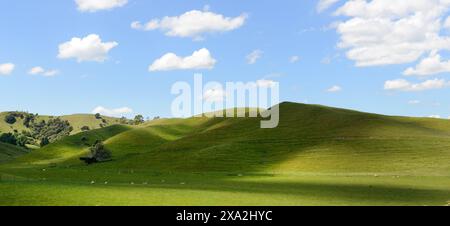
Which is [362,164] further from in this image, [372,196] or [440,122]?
[440,122]

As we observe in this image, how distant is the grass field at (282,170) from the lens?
4631 centimetres

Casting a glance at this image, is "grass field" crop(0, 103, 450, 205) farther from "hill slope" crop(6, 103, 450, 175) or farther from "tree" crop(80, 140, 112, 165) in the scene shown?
"tree" crop(80, 140, 112, 165)

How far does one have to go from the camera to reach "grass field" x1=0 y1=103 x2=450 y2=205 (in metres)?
46.3

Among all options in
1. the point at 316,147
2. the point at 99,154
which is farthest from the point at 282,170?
the point at 99,154

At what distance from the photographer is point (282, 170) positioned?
104500 mm

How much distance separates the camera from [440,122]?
505 ft

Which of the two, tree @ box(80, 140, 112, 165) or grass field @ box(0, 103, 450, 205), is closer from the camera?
grass field @ box(0, 103, 450, 205)

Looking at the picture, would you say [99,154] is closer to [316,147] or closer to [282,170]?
[316,147]

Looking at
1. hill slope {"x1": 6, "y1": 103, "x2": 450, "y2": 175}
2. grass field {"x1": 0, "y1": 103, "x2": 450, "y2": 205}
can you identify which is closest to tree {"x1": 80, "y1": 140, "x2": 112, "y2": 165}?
grass field {"x1": 0, "y1": 103, "x2": 450, "y2": 205}

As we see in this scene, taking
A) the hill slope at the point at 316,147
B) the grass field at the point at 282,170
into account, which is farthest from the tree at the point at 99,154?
the hill slope at the point at 316,147

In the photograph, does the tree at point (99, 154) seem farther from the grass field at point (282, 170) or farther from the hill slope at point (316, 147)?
the hill slope at point (316, 147)

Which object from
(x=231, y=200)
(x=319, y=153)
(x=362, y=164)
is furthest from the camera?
(x=319, y=153)
